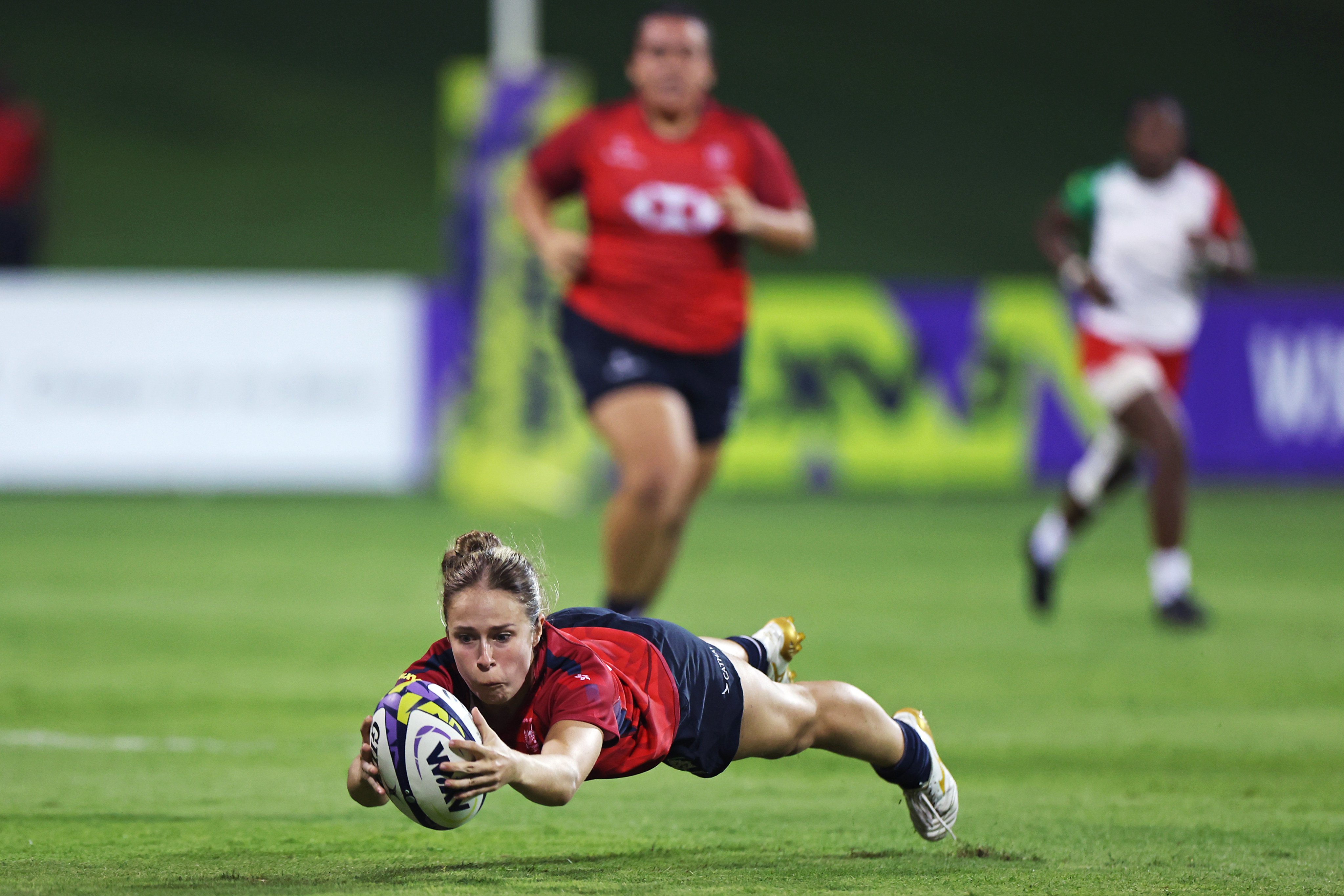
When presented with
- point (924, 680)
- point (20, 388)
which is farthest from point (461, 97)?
point (924, 680)

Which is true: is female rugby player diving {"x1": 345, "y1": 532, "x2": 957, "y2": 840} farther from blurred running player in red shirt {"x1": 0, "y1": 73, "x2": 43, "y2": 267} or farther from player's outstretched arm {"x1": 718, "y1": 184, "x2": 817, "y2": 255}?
blurred running player in red shirt {"x1": 0, "y1": 73, "x2": 43, "y2": 267}

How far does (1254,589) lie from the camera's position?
37.3 feet

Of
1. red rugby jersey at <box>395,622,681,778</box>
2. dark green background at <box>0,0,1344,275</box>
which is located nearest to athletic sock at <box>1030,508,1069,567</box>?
red rugby jersey at <box>395,622,681,778</box>

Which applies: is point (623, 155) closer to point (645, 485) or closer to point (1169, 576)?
point (645, 485)

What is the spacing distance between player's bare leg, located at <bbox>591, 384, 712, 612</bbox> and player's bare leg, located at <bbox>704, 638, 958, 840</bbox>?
2343mm

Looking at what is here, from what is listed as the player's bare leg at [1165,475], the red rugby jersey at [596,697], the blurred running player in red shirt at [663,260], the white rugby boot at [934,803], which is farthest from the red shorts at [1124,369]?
the red rugby jersey at [596,697]

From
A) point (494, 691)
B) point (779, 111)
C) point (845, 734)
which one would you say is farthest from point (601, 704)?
point (779, 111)

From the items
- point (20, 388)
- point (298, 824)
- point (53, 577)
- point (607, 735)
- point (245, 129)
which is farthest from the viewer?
point (245, 129)

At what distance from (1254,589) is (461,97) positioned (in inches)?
297

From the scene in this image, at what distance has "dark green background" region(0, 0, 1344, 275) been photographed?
91.4ft

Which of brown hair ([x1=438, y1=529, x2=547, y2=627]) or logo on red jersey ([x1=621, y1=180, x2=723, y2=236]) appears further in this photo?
logo on red jersey ([x1=621, y1=180, x2=723, y2=236])

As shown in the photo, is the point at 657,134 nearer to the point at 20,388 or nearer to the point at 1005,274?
the point at 20,388

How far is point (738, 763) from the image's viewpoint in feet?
22.0

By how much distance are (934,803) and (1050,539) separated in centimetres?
→ 542
